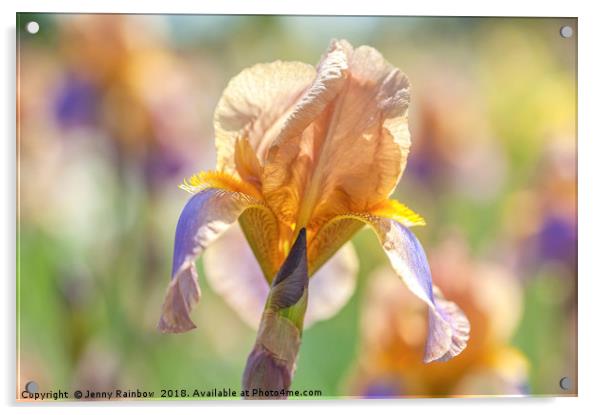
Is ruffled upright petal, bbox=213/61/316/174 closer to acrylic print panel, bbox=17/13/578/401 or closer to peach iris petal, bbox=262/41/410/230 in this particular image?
peach iris petal, bbox=262/41/410/230

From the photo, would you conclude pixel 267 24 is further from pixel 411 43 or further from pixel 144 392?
pixel 144 392

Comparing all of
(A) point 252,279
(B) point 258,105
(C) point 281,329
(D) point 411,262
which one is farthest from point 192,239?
(A) point 252,279

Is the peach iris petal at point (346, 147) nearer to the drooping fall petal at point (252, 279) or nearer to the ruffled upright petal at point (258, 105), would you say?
the ruffled upright petal at point (258, 105)

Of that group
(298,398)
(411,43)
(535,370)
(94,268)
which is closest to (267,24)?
(411,43)

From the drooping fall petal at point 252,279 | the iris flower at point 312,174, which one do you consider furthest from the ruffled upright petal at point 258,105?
the drooping fall petal at point 252,279

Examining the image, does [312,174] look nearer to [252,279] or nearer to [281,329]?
[281,329]
